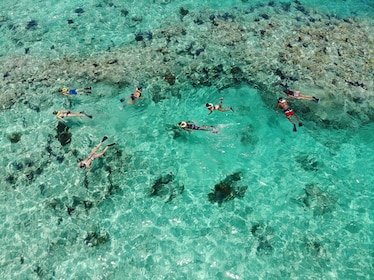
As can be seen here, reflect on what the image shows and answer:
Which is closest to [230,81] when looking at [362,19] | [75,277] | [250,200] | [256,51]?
[256,51]

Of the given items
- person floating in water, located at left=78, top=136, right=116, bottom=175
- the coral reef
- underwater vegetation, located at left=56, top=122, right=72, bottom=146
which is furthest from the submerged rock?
person floating in water, located at left=78, top=136, right=116, bottom=175

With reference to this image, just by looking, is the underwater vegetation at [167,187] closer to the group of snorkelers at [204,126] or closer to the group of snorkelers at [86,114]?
the group of snorkelers at [204,126]

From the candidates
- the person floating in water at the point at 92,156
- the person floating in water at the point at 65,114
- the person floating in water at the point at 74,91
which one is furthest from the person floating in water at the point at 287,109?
the person floating in water at the point at 74,91

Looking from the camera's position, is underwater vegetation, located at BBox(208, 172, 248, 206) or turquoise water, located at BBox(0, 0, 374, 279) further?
underwater vegetation, located at BBox(208, 172, 248, 206)

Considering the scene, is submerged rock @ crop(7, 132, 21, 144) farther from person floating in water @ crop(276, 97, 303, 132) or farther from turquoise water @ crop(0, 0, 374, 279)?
person floating in water @ crop(276, 97, 303, 132)

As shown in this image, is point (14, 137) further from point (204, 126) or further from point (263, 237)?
point (263, 237)

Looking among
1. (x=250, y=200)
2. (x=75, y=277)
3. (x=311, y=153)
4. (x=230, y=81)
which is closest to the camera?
(x=75, y=277)

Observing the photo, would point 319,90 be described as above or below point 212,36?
below

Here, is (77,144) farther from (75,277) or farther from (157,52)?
(157,52)
